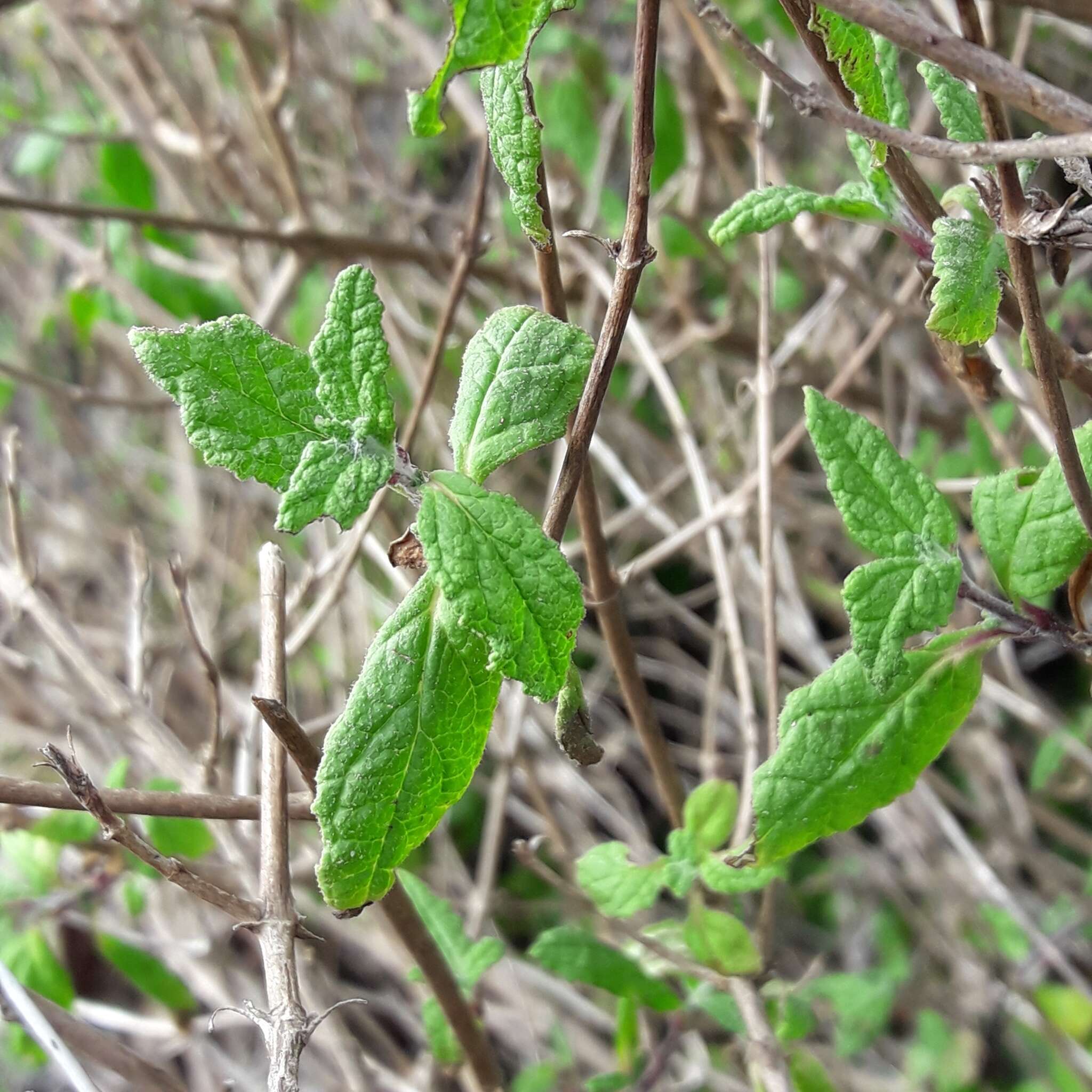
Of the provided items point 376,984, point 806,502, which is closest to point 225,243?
point 806,502

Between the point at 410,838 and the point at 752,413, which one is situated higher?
the point at 410,838

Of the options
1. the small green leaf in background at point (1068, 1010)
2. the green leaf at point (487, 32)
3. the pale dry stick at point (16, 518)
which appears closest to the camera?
the green leaf at point (487, 32)

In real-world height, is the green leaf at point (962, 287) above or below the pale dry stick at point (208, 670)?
above

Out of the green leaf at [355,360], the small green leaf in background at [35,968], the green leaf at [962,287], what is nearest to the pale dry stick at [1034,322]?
the green leaf at [962,287]

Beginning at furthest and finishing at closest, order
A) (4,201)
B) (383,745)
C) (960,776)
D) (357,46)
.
Answer: 1. (357,46)
2. (960,776)
3. (4,201)
4. (383,745)

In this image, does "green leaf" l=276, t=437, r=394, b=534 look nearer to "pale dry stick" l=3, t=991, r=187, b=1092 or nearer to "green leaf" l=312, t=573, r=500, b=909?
"green leaf" l=312, t=573, r=500, b=909

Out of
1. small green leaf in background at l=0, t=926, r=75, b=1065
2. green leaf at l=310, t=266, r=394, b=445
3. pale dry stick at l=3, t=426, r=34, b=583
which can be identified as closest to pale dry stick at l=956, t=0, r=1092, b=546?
green leaf at l=310, t=266, r=394, b=445

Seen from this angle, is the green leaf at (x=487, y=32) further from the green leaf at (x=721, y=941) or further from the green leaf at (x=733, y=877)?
the green leaf at (x=721, y=941)

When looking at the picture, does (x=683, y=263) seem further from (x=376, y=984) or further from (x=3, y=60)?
(x=3, y=60)

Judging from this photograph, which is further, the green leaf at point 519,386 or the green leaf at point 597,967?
the green leaf at point 597,967
